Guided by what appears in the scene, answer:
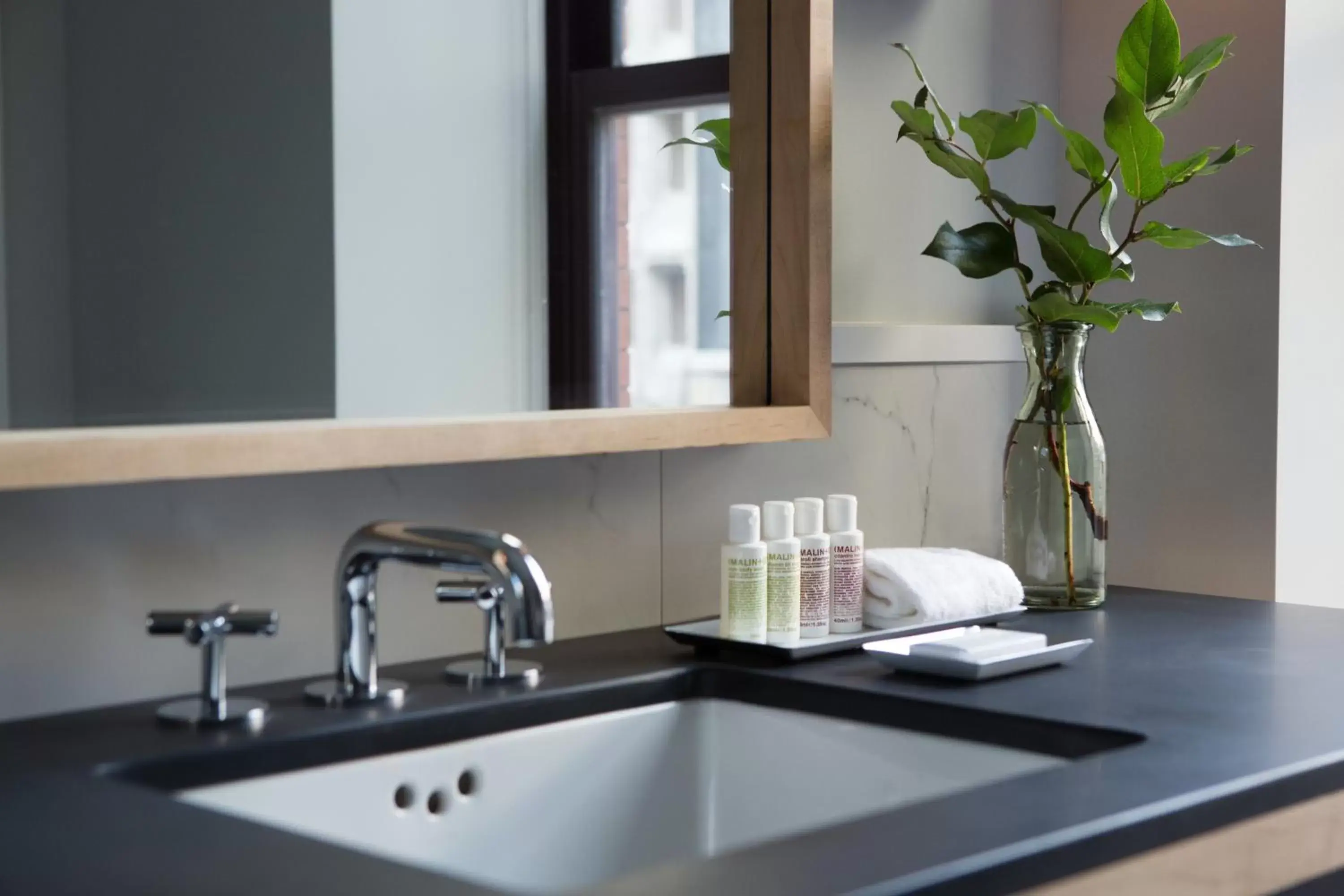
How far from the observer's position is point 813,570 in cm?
144

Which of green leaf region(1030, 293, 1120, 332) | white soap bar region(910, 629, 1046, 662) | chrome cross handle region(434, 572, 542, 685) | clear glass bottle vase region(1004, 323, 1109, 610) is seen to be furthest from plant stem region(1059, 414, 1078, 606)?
chrome cross handle region(434, 572, 542, 685)

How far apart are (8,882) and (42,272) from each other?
447mm

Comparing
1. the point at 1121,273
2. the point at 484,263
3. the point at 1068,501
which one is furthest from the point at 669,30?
the point at 1068,501

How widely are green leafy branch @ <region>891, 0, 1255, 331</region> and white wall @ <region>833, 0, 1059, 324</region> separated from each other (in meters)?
0.10

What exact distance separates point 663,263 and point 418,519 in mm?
334

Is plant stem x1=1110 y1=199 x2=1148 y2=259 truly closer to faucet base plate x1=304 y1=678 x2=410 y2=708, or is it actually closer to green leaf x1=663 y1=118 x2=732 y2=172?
green leaf x1=663 y1=118 x2=732 y2=172

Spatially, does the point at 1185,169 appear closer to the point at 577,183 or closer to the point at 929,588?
the point at 929,588

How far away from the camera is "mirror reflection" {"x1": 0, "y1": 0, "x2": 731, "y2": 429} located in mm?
1122

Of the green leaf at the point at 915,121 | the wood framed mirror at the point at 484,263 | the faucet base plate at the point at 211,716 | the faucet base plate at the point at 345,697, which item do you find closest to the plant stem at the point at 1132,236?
the green leaf at the point at 915,121

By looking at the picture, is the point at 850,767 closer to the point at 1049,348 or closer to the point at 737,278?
the point at 737,278

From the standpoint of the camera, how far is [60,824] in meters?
0.93

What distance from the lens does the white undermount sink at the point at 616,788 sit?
3.78 ft

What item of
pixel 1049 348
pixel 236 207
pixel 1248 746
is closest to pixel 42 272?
pixel 236 207

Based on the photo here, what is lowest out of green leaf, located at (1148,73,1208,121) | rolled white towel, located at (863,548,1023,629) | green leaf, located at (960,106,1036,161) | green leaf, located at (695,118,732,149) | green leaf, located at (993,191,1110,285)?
rolled white towel, located at (863,548,1023,629)
